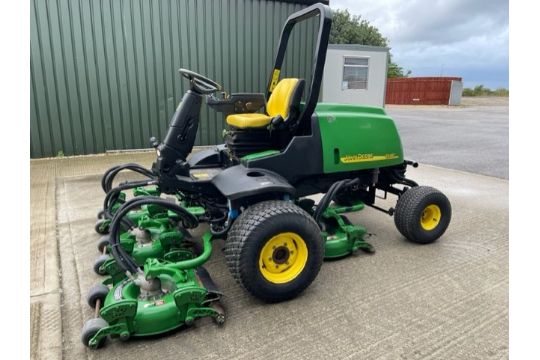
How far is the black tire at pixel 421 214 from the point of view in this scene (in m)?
3.69

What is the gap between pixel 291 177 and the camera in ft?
11.4

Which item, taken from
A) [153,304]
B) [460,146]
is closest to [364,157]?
[153,304]

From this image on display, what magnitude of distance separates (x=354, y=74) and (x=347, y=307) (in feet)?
35.1

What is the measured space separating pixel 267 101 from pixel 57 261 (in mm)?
2507

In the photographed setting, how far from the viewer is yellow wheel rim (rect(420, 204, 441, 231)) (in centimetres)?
386

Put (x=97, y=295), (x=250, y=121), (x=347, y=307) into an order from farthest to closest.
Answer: (x=250, y=121) < (x=347, y=307) < (x=97, y=295)

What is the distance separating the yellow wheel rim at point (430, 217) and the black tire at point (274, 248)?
5.06 ft

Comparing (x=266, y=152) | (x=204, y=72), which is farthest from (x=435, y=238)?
(x=204, y=72)

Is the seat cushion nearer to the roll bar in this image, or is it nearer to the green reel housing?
the roll bar

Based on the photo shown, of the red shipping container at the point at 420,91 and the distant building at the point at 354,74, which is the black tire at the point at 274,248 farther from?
the red shipping container at the point at 420,91

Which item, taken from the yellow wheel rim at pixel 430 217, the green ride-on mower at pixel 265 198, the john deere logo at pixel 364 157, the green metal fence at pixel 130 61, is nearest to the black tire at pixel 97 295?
the green ride-on mower at pixel 265 198

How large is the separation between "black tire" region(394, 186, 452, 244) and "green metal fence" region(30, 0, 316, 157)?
20.5 feet

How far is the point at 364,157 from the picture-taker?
12.2ft

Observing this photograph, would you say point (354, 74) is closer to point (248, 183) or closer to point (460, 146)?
point (460, 146)
